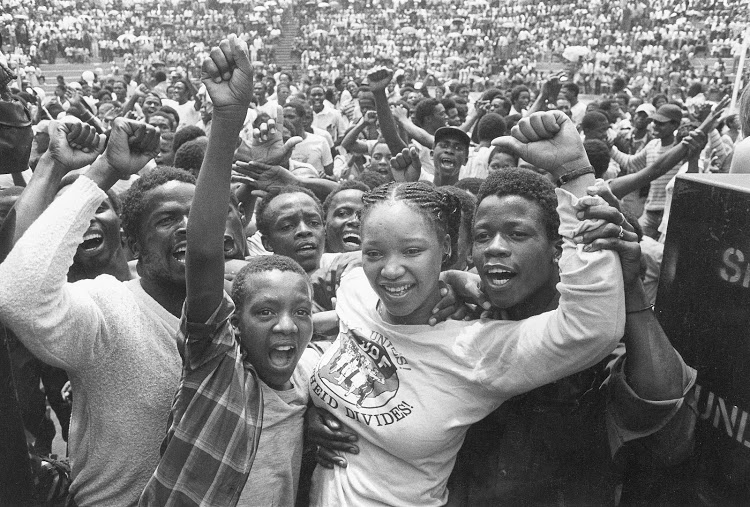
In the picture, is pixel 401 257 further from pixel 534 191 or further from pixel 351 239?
pixel 351 239

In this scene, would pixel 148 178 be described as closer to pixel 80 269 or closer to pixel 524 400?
pixel 80 269

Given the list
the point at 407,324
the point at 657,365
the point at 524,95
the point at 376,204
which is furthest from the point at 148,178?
the point at 524,95

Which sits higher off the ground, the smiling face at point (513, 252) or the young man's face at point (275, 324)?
the smiling face at point (513, 252)

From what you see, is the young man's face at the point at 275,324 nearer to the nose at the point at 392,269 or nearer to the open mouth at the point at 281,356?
the open mouth at the point at 281,356

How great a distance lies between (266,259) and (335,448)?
1.97 ft

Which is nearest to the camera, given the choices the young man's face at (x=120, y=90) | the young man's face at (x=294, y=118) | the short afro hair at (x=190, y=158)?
the short afro hair at (x=190, y=158)

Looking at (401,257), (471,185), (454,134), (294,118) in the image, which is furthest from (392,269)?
(294,118)

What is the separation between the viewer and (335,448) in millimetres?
1933

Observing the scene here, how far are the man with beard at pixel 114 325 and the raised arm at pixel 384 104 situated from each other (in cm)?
262

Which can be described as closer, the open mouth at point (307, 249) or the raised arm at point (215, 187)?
the raised arm at point (215, 187)

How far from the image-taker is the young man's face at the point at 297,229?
125 inches

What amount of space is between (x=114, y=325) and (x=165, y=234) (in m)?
0.32

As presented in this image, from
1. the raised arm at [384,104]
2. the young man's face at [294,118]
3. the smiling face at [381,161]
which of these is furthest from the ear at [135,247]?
the young man's face at [294,118]

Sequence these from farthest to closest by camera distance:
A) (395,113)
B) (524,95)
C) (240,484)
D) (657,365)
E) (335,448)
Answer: (524,95), (395,113), (335,448), (240,484), (657,365)
